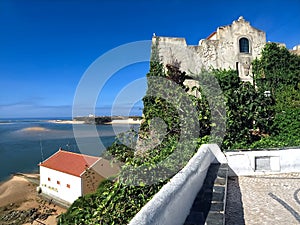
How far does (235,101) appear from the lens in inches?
313

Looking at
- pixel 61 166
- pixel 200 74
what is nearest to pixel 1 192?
pixel 61 166

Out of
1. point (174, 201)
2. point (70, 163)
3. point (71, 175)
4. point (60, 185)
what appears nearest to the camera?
point (174, 201)

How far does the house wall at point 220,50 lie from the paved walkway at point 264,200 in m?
8.48

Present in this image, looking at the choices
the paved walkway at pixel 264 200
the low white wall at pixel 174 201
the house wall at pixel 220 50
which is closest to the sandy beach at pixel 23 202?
the house wall at pixel 220 50

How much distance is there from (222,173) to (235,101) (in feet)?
14.8

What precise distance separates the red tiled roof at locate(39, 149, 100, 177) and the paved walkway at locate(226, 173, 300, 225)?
12.2 meters

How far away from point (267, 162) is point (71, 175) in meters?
13.6

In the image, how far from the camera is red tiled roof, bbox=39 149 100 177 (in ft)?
51.3

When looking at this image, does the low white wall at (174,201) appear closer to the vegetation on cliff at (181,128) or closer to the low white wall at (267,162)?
the vegetation on cliff at (181,128)

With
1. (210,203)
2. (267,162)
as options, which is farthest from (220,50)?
(210,203)

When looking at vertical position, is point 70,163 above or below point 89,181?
above

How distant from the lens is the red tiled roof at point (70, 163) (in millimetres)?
15649

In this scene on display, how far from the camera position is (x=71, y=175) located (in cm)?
1552

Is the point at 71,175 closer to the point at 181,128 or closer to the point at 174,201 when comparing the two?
the point at 181,128
